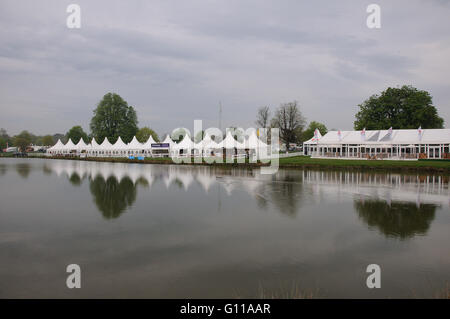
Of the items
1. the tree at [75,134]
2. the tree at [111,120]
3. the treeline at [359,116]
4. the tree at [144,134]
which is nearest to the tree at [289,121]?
the treeline at [359,116]

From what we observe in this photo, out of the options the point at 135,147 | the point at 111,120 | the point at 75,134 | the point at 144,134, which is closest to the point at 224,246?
the point at 135,147

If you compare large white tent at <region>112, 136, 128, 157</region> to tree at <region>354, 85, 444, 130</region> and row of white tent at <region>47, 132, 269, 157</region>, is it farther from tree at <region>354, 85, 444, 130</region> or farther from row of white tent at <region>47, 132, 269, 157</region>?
tree at <region>354, 85, 444, 130</region>

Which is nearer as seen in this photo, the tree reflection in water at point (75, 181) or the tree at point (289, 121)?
the tree reflection in water at point (75, 181)

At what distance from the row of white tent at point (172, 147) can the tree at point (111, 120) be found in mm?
6286

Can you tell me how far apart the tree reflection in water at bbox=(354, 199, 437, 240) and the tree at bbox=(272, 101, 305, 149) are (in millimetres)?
44282

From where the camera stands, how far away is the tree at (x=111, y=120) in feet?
232

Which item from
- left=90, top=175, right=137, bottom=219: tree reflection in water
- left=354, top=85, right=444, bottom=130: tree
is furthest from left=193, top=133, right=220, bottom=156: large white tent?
left=354, top=85, right=444, bottom=130: tree

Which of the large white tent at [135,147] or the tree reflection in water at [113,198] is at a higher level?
the large white tent at [135,147]

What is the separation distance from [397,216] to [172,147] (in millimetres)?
39734

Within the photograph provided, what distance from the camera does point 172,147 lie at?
4797 centimetres

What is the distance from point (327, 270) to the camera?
21.4 feet

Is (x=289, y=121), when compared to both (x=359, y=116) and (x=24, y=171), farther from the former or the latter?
(x=24, y=171)

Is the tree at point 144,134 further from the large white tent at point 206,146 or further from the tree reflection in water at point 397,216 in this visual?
the tree reflection in water at point 397,216
